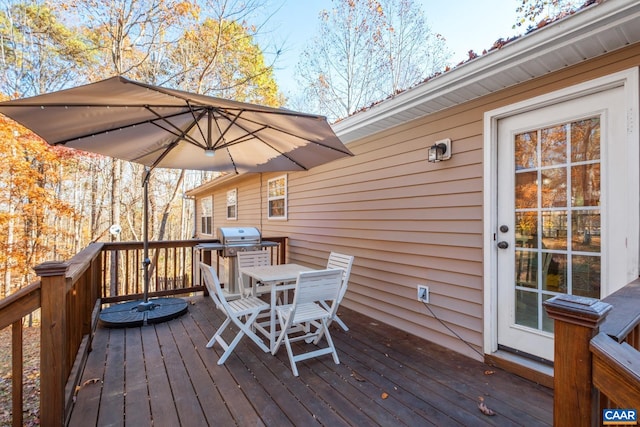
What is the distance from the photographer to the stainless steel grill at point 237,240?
4465mm

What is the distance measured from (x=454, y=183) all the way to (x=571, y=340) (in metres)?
2.22

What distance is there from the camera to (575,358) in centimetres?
100

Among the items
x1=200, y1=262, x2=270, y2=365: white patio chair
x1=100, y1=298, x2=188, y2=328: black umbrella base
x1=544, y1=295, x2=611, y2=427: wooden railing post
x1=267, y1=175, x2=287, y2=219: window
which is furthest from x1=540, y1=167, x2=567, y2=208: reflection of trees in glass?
x1=267, y1=175, x2=287, y2=219: window

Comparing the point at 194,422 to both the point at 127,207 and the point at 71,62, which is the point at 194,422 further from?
the point at 127,207

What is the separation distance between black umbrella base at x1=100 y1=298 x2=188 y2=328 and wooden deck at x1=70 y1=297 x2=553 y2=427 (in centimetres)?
38

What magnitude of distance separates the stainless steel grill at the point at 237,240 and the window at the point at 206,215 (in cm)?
811

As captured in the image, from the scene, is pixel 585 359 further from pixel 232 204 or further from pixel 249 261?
pixel 232 204

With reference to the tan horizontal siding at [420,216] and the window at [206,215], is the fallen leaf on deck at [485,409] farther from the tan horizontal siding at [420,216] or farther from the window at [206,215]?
the window at [206,215]

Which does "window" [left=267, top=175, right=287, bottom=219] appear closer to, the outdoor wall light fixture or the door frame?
the outdoor wall light fixture

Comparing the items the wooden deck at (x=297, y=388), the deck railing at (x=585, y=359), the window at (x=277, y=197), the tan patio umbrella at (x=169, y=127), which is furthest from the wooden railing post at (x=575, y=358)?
the window at (x=277, y=197)

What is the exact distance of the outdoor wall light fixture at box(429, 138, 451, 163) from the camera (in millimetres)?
3090

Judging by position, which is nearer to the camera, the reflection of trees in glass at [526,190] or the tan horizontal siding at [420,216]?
the reflection of trees in glass at [526,190]

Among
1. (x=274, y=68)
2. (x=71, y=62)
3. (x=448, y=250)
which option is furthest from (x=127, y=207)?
(x=448, y=250)

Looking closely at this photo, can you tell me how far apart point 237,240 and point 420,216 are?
2587 mm
